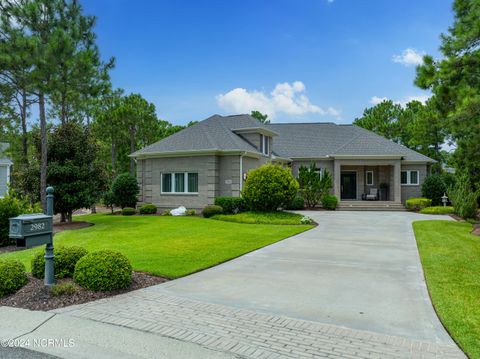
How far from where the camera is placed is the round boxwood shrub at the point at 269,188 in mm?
18031

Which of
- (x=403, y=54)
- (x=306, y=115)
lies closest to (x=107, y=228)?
(x=403, y=54)

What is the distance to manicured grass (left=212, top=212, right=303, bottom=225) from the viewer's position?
55.1 ft

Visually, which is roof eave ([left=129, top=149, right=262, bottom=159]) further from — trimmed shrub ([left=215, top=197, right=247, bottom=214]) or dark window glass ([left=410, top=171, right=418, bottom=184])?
dark window glass ([left=410, top=171, right=418, bottom=184])

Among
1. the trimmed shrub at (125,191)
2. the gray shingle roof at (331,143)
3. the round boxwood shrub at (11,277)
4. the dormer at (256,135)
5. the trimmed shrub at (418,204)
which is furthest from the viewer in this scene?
the gray shingle roof at (331,143)

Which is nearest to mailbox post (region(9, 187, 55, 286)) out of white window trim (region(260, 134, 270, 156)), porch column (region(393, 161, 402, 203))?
white window trim (region(260, 134, 270, 156))

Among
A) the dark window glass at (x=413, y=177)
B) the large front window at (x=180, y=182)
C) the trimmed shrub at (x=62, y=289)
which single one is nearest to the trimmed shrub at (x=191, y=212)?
the large front window at (x=180, y=182)

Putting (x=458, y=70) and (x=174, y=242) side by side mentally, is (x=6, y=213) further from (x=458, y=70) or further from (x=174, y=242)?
(x=458, y=70)

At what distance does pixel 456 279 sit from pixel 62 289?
725cm

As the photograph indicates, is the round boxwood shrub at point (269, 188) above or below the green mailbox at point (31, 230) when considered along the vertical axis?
above

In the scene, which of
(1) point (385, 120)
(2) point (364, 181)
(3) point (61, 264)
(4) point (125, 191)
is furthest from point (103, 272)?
(1) point (385, 120)

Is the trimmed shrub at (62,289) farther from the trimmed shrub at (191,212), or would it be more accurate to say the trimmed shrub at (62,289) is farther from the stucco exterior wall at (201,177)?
the stucco exterior wall at (201,177)

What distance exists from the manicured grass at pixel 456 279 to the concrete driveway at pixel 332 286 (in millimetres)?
181

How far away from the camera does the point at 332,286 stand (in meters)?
6.46

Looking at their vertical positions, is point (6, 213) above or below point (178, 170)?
below
